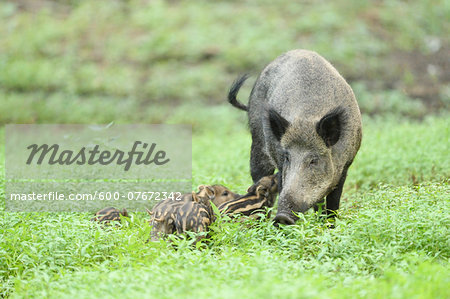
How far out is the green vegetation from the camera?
167 inches

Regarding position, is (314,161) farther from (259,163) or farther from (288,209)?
(259,163)

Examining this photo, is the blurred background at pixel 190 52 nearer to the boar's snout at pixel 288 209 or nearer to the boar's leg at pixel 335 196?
the boar's leg at pixel 335 196

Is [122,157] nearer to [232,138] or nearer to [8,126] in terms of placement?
[232,138]

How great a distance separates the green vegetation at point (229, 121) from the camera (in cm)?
424

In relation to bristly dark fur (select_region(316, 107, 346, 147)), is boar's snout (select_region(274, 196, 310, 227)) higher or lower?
lower

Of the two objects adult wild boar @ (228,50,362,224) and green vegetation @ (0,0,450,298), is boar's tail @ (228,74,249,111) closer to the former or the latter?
green vegetation @ (0,0,450,298)

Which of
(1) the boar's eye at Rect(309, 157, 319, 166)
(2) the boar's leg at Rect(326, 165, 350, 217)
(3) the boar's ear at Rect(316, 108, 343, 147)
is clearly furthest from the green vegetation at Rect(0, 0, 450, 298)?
(3) the boar's ear at Rect(316, 108, 343, 147)

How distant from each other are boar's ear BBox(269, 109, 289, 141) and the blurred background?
7.73 m

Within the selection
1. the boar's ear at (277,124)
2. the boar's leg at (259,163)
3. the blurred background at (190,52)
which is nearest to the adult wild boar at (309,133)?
the boar's ear at (277,124)

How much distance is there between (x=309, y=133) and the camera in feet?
18.9

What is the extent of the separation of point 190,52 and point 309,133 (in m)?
11.1

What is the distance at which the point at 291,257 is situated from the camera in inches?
195

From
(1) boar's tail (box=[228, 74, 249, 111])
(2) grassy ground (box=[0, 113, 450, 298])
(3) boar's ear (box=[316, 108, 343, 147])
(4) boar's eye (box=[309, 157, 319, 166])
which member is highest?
(1) boar's tail (box=[228, 74, 249, 111])

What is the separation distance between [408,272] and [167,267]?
5.59ft
